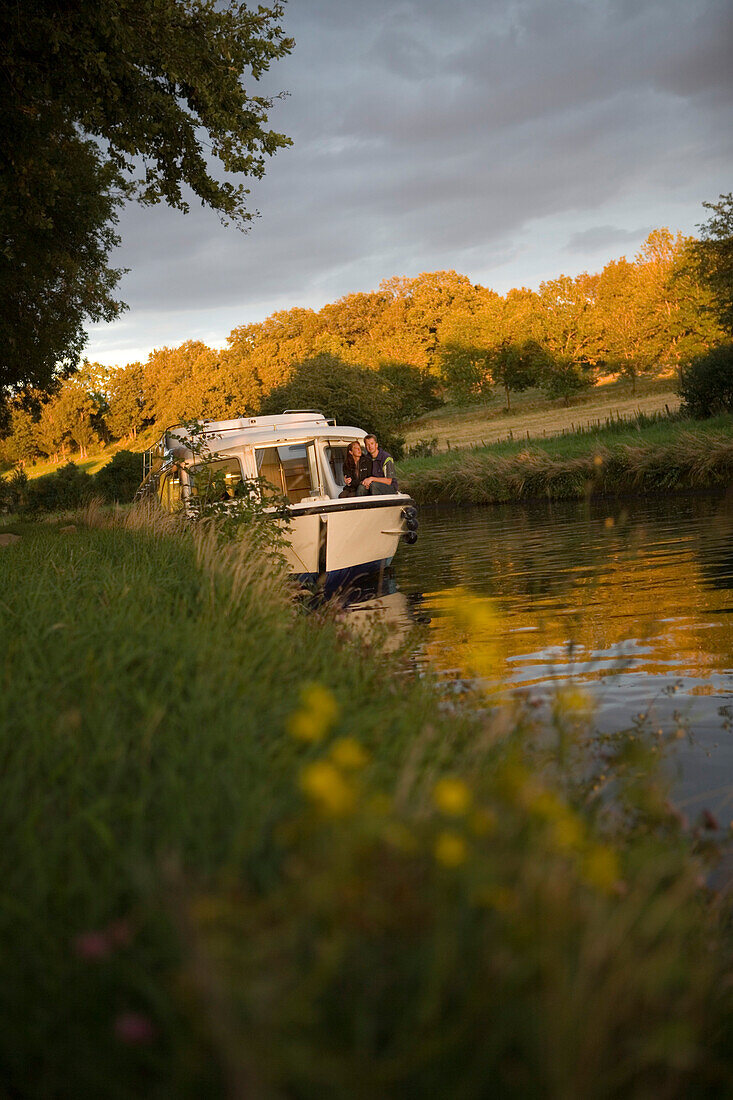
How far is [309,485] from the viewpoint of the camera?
54.1 ft

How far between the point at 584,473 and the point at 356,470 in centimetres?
1396

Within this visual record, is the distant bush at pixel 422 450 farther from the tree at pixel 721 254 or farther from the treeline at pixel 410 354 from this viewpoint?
the tree at pixel 721 254

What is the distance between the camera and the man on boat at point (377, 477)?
1630cm

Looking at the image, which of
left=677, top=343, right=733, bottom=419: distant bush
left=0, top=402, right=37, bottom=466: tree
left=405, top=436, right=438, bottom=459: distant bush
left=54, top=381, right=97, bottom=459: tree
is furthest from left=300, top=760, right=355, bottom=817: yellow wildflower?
left=54, top=381, right=97, bottom=459: tree

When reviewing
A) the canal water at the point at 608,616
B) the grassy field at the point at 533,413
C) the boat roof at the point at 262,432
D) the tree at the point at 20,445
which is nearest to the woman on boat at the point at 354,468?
the boat roof at the point at 262,432

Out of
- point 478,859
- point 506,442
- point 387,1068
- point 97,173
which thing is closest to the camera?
point 387,1068

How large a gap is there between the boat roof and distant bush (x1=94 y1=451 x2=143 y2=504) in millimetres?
34594

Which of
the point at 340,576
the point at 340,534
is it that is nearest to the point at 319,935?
the point at 340,534

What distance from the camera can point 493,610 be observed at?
11875 millimetres

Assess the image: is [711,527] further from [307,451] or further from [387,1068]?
[387,1068]

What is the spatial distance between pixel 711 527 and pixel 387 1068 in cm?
1781

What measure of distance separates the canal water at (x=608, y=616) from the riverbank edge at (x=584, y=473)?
8.57 ft

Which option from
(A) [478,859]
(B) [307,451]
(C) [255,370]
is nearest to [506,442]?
(B) [307,451]

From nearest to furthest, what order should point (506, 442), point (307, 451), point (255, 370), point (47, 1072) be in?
point (47, 1072) → point (307, 451) → point (506, 442) → point (255, 370)
